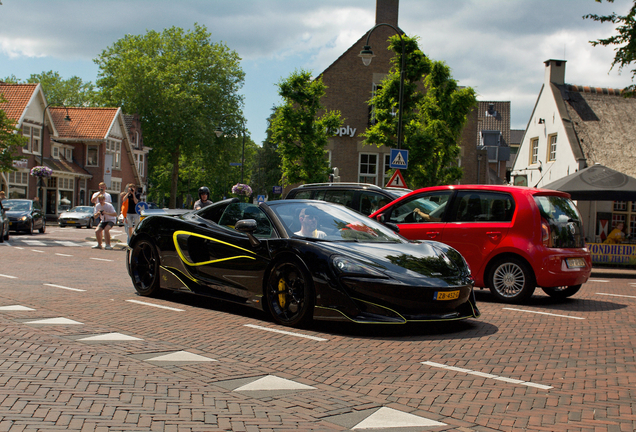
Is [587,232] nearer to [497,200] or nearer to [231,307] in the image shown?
→ [497,200]

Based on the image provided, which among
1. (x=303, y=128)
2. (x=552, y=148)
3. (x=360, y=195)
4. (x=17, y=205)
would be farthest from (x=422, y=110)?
(x=17, y=205)

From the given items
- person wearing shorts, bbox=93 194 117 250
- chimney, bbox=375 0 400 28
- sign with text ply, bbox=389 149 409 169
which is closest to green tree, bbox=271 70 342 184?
chimney, bbox=375 0 400 28

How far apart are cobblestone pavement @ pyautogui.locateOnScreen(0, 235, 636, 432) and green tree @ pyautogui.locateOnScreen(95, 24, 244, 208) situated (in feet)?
182

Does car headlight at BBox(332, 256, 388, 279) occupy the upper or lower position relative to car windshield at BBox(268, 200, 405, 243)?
lower

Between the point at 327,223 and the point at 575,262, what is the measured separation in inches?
158

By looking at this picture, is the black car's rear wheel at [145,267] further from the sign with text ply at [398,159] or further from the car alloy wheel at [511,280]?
the sign with text ply at [398,159]

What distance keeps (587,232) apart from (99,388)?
1051 inches

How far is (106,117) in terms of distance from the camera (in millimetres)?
60375

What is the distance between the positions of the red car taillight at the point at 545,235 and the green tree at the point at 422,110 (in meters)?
16.1

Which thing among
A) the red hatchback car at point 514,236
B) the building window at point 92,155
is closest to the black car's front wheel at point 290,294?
the red hatchback car at point 514,236

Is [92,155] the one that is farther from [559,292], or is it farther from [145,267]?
[559,292]

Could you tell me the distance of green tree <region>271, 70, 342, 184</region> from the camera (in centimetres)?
3197

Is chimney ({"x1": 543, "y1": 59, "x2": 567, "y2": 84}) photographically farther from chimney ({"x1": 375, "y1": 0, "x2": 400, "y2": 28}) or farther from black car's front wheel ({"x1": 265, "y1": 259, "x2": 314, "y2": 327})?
black car's front wheel ({"x1": 265, "y1": 259, "x2": 314, "y2": 327})

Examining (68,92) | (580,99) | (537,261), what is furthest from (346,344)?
(68,92)
